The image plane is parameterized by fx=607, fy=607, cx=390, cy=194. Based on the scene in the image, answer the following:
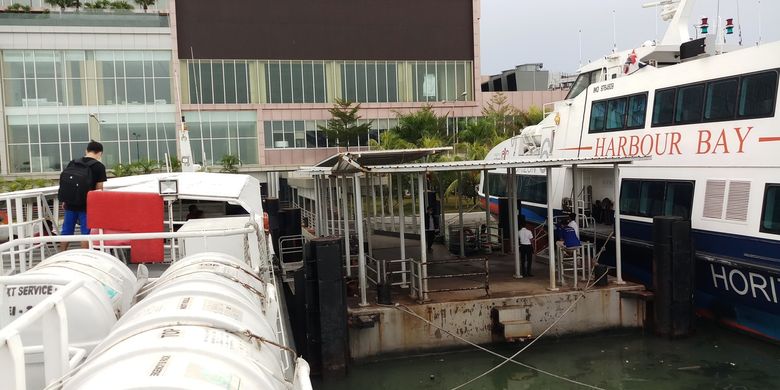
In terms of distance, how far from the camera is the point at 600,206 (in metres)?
15.1

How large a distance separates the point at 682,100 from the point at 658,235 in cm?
299

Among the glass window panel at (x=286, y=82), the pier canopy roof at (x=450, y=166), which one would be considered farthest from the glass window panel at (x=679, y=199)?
the glass window panel at (x=286, y=82)

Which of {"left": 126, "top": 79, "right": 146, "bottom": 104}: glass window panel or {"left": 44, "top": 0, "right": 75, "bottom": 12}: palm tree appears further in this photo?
Result: {"left": 44, "top": 0, "right": 75, "bottom": 12}: palm tree

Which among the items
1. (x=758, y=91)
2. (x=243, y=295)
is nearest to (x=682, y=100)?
(x=758, y=91)

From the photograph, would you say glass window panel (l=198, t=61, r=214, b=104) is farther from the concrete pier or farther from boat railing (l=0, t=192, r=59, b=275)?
the concrete pier

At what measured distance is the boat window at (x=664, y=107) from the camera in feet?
41.6

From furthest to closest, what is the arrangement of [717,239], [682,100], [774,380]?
[682,100]
[717,239]
[774,380]

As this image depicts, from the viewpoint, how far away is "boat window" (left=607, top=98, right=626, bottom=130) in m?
14.1

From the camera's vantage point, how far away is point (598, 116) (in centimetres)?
1501

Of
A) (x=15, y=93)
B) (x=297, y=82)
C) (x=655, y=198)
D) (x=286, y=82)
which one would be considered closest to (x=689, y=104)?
(x=655, y=198)

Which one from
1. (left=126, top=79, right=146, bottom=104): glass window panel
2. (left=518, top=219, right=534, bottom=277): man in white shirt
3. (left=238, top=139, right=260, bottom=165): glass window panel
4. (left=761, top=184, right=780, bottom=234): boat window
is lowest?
(left=518, top=219, right=534, bottom=277): man in white shirt

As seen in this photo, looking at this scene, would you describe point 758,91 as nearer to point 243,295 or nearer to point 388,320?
point 388,320

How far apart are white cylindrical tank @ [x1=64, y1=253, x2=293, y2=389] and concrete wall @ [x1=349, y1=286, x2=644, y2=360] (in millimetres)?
6374

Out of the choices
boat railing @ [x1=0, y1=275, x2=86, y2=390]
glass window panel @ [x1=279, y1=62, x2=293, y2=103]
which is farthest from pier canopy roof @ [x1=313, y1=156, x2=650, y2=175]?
glass window panel @ [x1=279, y1=62, x2=293, y2=103]
